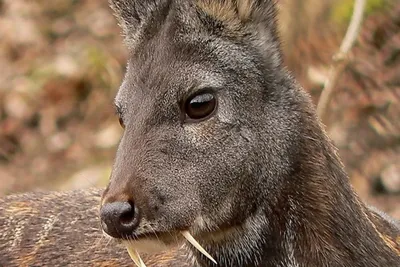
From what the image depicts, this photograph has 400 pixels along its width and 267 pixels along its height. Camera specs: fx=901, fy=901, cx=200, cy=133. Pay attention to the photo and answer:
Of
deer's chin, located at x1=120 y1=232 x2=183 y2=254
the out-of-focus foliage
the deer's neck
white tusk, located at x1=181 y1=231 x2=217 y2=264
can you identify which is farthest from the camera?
the out-of-focus foliage

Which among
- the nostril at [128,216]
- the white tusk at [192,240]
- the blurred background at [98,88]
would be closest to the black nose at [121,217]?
the nostril at [128,216]

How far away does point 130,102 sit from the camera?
4.80 metres

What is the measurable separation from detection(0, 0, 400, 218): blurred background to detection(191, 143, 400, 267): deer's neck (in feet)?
13.0

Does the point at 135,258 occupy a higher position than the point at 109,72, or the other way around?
the point at 109,72

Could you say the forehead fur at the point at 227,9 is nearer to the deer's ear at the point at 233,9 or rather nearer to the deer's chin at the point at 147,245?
the deer's ear at the point at 233,9

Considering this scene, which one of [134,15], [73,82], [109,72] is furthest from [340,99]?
[134,15]

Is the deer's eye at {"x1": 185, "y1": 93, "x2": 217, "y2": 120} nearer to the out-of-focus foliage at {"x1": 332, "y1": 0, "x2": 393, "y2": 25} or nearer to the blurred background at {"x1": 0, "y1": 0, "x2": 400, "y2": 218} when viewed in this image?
the blurred background at {"x1": 0, "y1": 0, "x2": 400, "y2": 218}

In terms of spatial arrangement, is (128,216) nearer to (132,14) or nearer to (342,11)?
(132,14)

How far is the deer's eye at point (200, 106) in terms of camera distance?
15.1 ft

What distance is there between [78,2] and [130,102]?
11.0 meters

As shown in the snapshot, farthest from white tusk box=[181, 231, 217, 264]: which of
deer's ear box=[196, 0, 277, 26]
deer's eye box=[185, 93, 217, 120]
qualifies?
deer's ear box=[196, 0, 277, 26]

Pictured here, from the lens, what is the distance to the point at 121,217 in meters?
4.29

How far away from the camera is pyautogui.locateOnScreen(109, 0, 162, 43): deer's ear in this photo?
16.5 feet

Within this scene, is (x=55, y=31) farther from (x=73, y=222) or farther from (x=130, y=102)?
(x=130, y=102)
